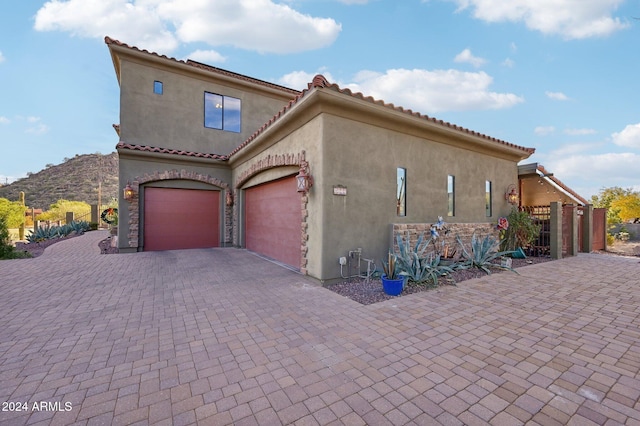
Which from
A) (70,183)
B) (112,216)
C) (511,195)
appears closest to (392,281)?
(511,195)

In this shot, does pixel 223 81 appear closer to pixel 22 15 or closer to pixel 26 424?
pixel 22 15

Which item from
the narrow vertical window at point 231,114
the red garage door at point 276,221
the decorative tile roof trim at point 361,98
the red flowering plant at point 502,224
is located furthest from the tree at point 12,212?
the red flowering plant at point 502,224

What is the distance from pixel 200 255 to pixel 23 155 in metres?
57.1

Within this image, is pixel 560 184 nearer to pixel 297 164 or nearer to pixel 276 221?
pixel 297 164

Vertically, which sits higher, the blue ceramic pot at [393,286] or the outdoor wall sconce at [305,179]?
the outdoor wall sconce at [305,179]

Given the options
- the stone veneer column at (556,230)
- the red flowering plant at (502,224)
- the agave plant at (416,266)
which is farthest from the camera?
the red flowering plant at (502,224)

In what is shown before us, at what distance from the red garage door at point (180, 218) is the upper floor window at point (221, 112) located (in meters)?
3.21

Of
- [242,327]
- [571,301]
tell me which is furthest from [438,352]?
Answer: [571,301]

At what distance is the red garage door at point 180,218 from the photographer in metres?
9.91

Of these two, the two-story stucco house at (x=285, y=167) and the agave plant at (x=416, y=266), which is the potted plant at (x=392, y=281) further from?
the two-story stucco house at (x=285, y=167)

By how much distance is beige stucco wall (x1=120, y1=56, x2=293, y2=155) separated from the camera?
33.2 ft

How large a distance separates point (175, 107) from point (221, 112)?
6.09 ft

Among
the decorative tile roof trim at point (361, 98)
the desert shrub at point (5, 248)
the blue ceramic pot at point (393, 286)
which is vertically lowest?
Result: the blue ceramic pot at point (393, 286)

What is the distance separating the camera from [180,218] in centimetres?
1039
